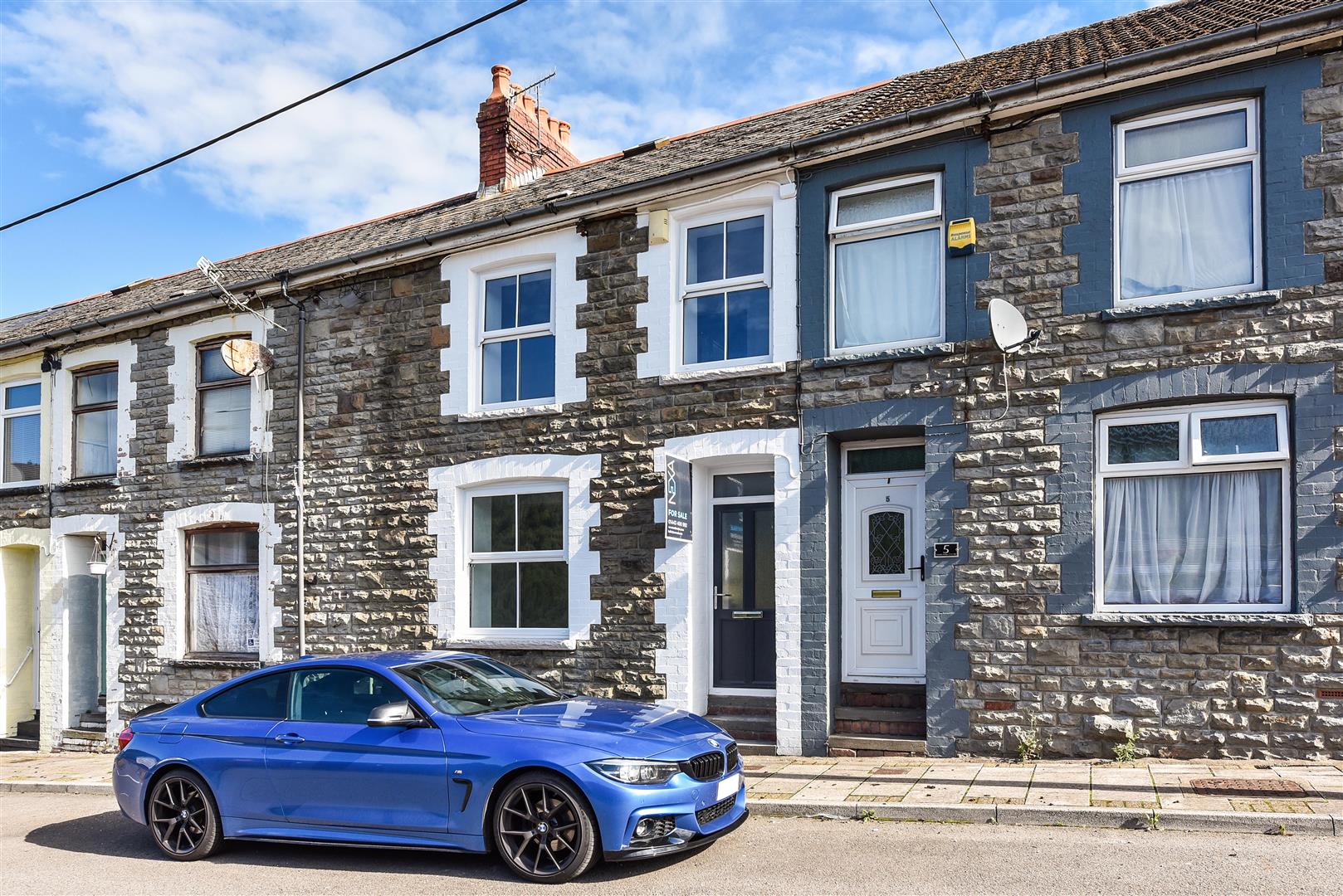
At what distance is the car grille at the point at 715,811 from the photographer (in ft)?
24.0

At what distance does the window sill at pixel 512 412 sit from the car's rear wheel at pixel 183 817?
5776 mm

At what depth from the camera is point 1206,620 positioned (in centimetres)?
944

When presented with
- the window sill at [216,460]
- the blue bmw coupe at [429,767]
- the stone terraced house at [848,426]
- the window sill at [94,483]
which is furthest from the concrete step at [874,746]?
the window sill at [94,483]

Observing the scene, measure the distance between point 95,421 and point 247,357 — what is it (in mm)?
4066

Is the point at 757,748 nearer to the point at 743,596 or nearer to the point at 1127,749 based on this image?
the point at 743,596

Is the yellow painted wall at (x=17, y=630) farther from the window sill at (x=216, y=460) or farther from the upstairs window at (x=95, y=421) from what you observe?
the window sill at (x=216, y=460)

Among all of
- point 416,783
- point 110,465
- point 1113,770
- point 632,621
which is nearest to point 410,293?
point 632,621


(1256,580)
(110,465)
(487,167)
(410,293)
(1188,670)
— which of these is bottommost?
(1188,670)

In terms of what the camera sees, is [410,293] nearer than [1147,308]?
No

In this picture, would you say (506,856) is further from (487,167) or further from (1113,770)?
(487,167)

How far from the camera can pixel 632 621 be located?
1223 cm

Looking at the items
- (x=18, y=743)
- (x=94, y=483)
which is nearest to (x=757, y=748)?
(x=94, y=483)

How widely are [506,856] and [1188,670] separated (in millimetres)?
5775

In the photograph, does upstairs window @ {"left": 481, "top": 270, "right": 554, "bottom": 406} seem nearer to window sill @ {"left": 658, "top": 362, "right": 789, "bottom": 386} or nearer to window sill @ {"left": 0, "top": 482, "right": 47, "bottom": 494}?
window sill @ {"left": 658, "top": 362, "right": 789, "bottom": 386}
